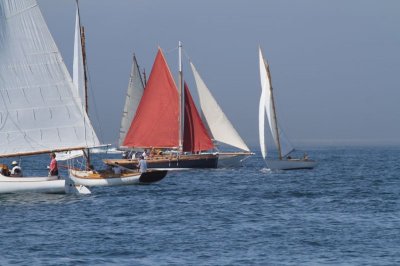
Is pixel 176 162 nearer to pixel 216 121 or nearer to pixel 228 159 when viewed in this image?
pixel 216 121

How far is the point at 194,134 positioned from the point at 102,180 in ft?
86.6

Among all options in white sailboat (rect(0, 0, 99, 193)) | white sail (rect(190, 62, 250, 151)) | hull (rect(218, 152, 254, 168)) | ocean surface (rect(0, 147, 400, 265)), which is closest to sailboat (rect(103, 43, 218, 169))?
white sail (rect(190, 62, 250, 151))

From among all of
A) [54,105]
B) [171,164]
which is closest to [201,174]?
[171,164]

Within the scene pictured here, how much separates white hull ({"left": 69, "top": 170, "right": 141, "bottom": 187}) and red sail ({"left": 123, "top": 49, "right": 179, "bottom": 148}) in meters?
24.8

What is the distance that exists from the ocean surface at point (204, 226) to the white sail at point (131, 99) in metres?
36.7

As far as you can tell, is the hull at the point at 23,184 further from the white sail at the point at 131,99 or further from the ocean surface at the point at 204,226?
the white sail at the point at 131,99

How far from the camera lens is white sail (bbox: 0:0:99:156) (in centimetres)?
4772

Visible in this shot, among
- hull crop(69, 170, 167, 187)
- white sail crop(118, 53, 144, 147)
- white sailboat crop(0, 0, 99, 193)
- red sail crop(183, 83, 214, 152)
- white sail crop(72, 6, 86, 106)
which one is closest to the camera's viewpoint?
white sailboat crop(0, 0, 99, 193)

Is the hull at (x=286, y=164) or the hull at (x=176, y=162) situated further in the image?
the hull at (x=286, y=164)

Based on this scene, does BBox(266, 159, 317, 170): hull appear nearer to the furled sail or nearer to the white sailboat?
the furled sail

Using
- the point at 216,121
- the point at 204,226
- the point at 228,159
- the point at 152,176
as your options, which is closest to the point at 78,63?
the point at 152,176

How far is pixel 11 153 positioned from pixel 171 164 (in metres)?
34.0

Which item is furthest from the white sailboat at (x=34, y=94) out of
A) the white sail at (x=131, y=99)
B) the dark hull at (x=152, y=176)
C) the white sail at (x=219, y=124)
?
the white sail at (x=131, y=99)

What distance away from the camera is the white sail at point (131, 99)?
95.7 m
